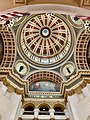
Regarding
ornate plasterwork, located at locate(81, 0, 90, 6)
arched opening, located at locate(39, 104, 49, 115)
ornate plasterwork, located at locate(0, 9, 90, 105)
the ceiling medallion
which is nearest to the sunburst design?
the ceiling medallion

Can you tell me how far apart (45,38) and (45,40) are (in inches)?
9.0

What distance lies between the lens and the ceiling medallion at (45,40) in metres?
20.4

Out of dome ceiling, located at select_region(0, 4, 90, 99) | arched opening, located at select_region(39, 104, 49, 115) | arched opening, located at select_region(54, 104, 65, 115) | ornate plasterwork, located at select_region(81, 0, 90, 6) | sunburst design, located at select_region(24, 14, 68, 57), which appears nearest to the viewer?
ornate plasterwork, located at select_region(81, 0, 90, 6)

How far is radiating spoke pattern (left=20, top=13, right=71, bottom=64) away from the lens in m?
21.1

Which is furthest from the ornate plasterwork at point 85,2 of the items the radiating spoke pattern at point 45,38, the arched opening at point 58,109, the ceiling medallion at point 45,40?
the radiating spoke pattern at point 45,38

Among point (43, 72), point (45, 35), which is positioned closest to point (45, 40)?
point (45, 35)

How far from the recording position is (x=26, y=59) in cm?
2047

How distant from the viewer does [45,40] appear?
23.1 metres

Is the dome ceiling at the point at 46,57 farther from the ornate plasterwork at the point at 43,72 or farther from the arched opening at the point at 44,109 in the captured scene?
the arched opening at the point at 44,109

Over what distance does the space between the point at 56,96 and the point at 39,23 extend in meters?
8.29

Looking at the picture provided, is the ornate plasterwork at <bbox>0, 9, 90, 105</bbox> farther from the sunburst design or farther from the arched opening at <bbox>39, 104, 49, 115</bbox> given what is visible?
the sunburst design

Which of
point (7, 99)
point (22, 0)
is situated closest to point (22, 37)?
point (7, 99)

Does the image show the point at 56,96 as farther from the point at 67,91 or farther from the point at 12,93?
the point at 12,93

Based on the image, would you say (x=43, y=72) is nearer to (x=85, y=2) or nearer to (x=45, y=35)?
(x=45, y=35)
